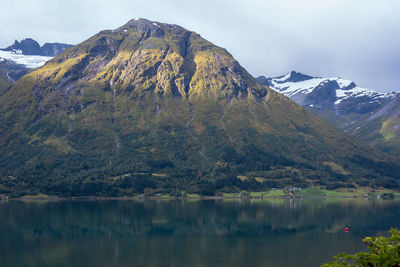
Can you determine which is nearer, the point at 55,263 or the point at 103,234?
the point at 55,263

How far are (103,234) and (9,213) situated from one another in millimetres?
62952

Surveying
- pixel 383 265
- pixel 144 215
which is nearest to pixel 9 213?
pixel 144 215

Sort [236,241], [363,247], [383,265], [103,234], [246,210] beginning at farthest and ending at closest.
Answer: [246,210], [103,234], [236,241], [363,247], [383,265]

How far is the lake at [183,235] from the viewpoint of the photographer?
95688mm

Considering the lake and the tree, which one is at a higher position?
the tree

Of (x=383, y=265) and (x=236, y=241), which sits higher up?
(x=383, y=265)

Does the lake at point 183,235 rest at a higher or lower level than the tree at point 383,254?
lower

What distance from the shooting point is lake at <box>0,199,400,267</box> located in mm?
95688

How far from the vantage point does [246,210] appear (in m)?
191

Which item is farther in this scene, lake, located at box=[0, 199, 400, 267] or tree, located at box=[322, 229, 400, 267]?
lake, located at box=[0, 199, 400, 267]

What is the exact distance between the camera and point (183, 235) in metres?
129

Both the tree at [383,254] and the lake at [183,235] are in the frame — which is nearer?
the tree at [383,254]

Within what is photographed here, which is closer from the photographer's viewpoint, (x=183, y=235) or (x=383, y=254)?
(x=383, y=254)

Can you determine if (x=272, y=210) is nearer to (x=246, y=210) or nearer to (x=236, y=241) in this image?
(x=246, y=210)
